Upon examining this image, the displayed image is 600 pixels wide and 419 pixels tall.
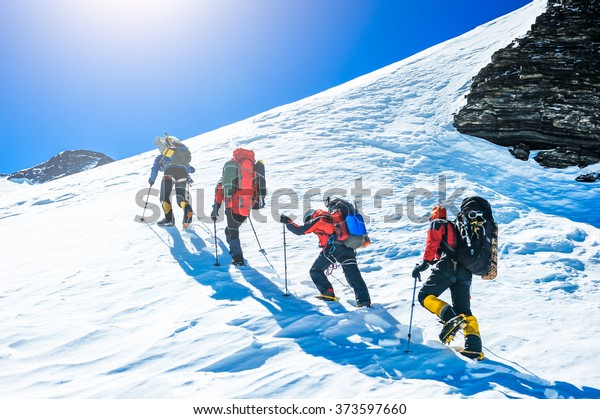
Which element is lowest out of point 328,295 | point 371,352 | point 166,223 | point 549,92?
point 371,352

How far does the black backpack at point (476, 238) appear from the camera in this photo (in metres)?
4.87

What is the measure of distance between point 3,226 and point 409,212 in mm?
12726

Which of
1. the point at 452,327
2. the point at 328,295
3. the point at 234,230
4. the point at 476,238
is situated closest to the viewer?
the point at 452,327

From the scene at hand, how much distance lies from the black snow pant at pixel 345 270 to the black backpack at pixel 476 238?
166cm

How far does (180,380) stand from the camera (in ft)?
13.3

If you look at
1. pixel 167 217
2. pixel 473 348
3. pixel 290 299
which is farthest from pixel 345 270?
pixel 167 217

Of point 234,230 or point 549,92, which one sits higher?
point 549,92

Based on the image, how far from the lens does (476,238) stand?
16.1 ft

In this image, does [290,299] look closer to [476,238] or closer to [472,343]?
[472,343]

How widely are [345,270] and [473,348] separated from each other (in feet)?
7.17

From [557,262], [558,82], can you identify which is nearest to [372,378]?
[557,262]

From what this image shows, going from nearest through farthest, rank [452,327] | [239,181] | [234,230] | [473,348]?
[473,348]
[452,327]
[239,181]
[234,230]

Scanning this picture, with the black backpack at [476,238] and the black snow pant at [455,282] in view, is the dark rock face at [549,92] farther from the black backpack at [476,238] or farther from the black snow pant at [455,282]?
the black snow pant at [455,282]

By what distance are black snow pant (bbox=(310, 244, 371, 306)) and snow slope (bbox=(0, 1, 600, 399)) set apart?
0.29 m
